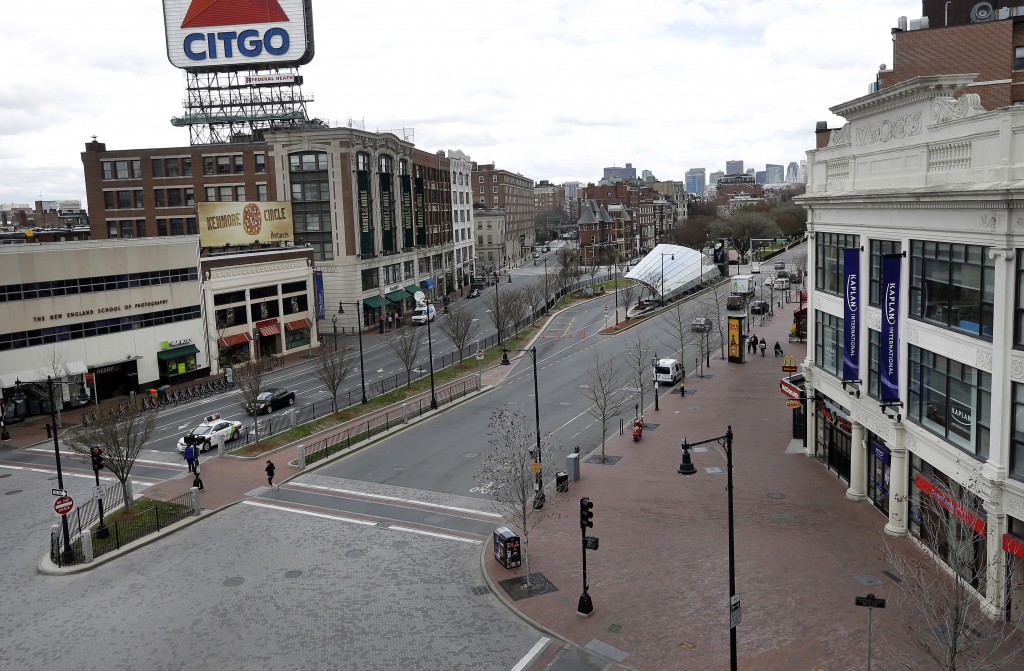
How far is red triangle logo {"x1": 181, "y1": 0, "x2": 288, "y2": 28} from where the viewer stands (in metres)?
77.5

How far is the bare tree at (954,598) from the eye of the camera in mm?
15734

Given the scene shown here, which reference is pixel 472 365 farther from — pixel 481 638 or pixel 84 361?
pixel 481 638

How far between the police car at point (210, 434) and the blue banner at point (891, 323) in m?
29.3

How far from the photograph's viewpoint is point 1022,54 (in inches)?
1628

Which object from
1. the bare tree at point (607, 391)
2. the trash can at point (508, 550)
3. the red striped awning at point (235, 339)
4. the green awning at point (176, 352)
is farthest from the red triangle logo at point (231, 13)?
the trash can at point (508, 550)

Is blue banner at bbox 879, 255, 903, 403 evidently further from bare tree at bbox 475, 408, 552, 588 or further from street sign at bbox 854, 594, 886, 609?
bare tree at bbox 475, 408, 552, 588

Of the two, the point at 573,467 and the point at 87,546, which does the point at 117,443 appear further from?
the point at 573,467

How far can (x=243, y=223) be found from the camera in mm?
64250

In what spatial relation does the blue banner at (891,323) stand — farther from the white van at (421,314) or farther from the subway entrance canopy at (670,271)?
the subway entrance canopy at (670,271)

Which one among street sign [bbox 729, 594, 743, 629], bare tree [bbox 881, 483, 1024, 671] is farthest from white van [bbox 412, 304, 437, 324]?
street sign [bbox 729, 594, 743, 629]

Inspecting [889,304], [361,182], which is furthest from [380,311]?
[889,304]

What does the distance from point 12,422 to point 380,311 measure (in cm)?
4228

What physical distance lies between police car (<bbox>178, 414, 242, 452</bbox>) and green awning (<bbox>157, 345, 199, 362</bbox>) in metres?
15.1

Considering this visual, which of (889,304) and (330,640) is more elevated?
(889,304)
